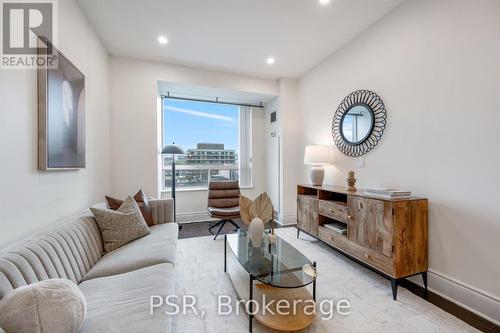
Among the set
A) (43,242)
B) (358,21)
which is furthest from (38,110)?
(358,21)

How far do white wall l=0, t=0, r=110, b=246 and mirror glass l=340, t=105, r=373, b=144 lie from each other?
329cm

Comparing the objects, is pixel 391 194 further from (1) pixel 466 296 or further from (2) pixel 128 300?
(2) pixel 128 300

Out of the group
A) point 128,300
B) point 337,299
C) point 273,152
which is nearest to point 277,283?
point 337,299

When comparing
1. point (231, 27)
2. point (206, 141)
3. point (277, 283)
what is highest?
point (231, 27)

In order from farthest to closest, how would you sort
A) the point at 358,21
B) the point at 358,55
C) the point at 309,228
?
the point at 309,228, the point at 358,55, the point at 358,21

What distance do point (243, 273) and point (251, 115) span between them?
12.0 feet

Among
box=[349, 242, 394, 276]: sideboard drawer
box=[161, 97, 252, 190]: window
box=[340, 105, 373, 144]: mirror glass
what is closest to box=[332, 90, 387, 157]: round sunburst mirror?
box=[340, 105, 373, 144]: mirror glass

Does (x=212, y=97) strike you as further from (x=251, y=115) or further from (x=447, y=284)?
(x=447, y=284)

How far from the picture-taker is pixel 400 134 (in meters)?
2.38

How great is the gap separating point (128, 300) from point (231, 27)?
9.84 ft

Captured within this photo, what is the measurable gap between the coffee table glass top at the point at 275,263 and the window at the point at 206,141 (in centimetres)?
269

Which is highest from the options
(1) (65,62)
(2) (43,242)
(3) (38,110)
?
(1) (65,62)

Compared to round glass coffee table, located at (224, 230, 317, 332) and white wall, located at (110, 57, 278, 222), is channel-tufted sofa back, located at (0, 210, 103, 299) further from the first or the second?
white wall, located at (110, 57, 278, 222)

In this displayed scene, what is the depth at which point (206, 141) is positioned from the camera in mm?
4754
